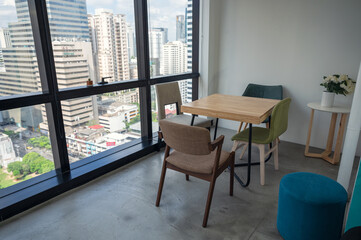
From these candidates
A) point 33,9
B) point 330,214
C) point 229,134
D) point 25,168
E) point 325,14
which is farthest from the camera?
point 229,134

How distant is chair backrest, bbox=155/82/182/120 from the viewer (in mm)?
3135

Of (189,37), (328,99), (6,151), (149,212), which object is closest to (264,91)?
(328,99)

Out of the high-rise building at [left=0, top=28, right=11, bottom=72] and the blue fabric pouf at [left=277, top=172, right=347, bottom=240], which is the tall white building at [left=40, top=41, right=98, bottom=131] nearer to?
the high-rise building at [left=0, top=28, right=11, bottom=72]

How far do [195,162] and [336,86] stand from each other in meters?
2.01

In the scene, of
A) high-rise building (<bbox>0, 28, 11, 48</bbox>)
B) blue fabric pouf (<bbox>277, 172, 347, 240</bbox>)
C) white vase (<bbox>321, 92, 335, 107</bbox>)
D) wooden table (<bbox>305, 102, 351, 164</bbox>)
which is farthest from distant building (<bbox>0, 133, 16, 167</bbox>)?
white vase (<bbox>321, 92, 335, 107</bbox>)

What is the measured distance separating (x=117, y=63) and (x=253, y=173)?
2.02m

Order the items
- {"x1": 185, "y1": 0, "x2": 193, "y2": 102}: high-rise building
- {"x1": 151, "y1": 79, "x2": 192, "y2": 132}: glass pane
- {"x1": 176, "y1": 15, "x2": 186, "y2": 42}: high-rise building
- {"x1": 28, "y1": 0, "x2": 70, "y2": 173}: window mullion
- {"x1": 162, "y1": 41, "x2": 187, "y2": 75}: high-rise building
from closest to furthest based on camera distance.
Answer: {"x1": 28, "y1": 0, "x2": 70, "y2": 173}: window mullion → {"x1": 151, "y1": 79, "x2": 192, "y2": 132}: glass pane → {"x1": 162, "y1": 41, "x2": 187, "y2": 75}: high-rise building → {"x1": 176, "y1": 15, "x2": 186, "y2": 42}: high-rise building → {"x1": 185, "y1": 0, "x2": 193, "y2": 102}: high-rise building

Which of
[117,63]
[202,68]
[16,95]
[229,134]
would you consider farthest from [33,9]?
[229,134]

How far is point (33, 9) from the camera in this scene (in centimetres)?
212

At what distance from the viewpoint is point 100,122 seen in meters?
2.88

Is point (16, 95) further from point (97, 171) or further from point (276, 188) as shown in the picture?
point (276, 188)

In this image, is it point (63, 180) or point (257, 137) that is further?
point (257, 137)

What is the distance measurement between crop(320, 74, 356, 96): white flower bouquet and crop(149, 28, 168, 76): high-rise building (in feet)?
A: 6.99

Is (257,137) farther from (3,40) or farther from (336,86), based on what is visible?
(3,40)
